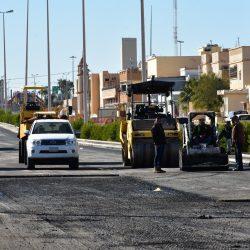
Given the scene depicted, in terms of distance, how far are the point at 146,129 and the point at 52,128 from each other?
372 cm

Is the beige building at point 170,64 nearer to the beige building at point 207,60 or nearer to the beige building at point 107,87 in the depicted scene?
the beige building at point 107,87

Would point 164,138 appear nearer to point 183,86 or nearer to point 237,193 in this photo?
point 237,193

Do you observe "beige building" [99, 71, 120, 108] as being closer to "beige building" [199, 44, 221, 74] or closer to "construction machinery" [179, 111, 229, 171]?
"beige building" [199, 44, 221, 74]

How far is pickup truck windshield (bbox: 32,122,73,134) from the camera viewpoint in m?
36.2

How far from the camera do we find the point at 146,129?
3469 cm

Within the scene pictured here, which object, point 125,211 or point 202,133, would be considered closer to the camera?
point 125,211

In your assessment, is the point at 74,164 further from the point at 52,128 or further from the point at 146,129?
the point at 146,129

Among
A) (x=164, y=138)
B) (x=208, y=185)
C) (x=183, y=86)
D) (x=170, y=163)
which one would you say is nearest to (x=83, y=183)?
(x=208, y=185)

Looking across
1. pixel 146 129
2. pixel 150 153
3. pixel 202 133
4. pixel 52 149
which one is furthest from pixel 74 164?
pixel 202 133

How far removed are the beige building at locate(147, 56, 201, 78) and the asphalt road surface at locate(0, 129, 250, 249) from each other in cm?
12185

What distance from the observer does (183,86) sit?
462 ft

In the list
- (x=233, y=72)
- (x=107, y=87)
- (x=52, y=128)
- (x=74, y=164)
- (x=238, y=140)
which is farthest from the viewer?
(x=107, y=87)

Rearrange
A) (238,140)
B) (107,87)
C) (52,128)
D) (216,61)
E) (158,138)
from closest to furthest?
(158,138), (238,140), (52,128), (216,61), (107,87)

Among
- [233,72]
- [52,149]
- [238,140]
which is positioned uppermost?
[233,72]
